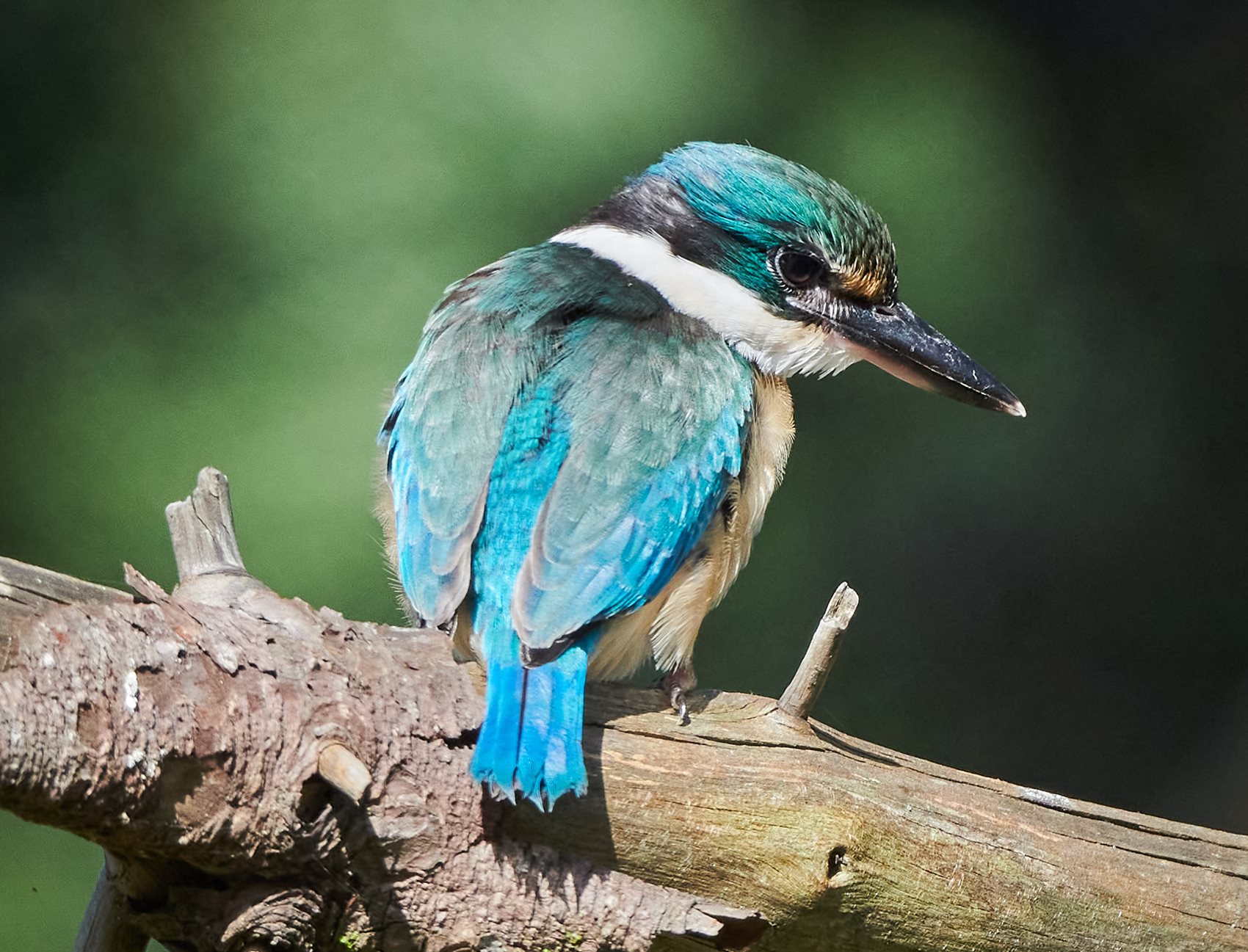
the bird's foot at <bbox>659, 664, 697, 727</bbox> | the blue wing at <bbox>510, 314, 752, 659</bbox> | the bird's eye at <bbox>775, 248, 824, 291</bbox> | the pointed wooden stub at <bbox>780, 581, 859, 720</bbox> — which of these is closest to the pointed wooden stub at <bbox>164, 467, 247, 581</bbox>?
the blue wing at <bbox>510, 314, 752, 659</bbox>

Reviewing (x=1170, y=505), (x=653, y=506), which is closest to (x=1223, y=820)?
(x=1170, y=505)

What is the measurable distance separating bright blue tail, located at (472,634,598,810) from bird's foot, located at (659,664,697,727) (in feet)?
0.52

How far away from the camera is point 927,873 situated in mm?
1576

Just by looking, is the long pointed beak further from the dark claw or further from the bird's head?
the dark claw

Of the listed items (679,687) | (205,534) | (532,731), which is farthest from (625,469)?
(205,534)

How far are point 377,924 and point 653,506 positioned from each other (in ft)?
1.91

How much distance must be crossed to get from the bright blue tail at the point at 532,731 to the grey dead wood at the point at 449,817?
6 cm

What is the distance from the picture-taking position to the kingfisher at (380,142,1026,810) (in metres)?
1.58

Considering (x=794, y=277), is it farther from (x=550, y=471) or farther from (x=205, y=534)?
(x=205, y=534)

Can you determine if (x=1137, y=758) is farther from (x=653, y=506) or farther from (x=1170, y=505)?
(x=653, y=506)

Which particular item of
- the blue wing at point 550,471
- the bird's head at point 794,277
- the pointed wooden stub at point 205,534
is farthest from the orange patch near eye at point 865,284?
the pointed wooden stub at point 205,534

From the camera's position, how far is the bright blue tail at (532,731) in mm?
1379

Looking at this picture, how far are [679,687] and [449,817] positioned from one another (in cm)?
38

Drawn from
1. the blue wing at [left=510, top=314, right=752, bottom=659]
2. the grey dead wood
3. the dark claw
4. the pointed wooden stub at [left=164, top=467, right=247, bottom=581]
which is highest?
the blue wing at [left=510, top=314, right=752, bottom=659]
